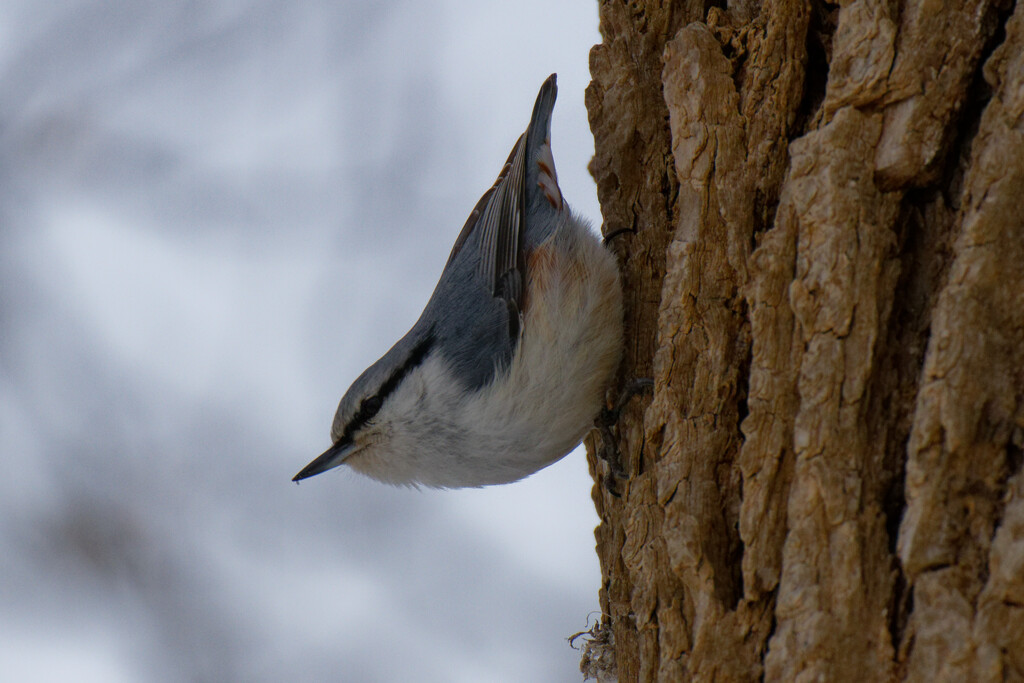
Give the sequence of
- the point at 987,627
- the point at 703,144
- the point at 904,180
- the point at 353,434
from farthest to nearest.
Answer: the point at 353,434 → the point at 703,144 → the point at 904,180 → the point at 987,627

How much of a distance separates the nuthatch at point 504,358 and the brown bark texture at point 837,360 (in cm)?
31

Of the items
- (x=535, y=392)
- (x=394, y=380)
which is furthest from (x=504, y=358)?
(x=394, y=380)

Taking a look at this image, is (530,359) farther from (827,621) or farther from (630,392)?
(827,621)

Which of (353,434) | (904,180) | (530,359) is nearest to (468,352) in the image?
(530,359)

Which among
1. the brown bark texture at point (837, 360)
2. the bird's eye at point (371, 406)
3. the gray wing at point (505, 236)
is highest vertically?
the gray wing at point (505, 236)

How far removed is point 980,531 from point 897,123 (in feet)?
1.93

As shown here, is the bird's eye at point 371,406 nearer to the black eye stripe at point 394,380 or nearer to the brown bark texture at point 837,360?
the black eye stripe at point 394,380

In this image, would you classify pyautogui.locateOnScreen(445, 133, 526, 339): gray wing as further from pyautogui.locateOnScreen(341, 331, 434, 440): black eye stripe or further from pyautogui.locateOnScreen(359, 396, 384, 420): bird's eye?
pyautogui.locateOnScreen(359, 396, 384, 420): bird's eye

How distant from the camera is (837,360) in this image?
1298 mm

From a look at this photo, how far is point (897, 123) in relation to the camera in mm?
1342

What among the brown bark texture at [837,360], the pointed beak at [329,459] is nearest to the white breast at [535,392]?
the pointed beak at [329,459]

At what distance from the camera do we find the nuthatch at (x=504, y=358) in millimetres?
2031

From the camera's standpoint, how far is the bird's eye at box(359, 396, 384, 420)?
7.46 feet

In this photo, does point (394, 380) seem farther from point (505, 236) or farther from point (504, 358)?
point (505, 236)
